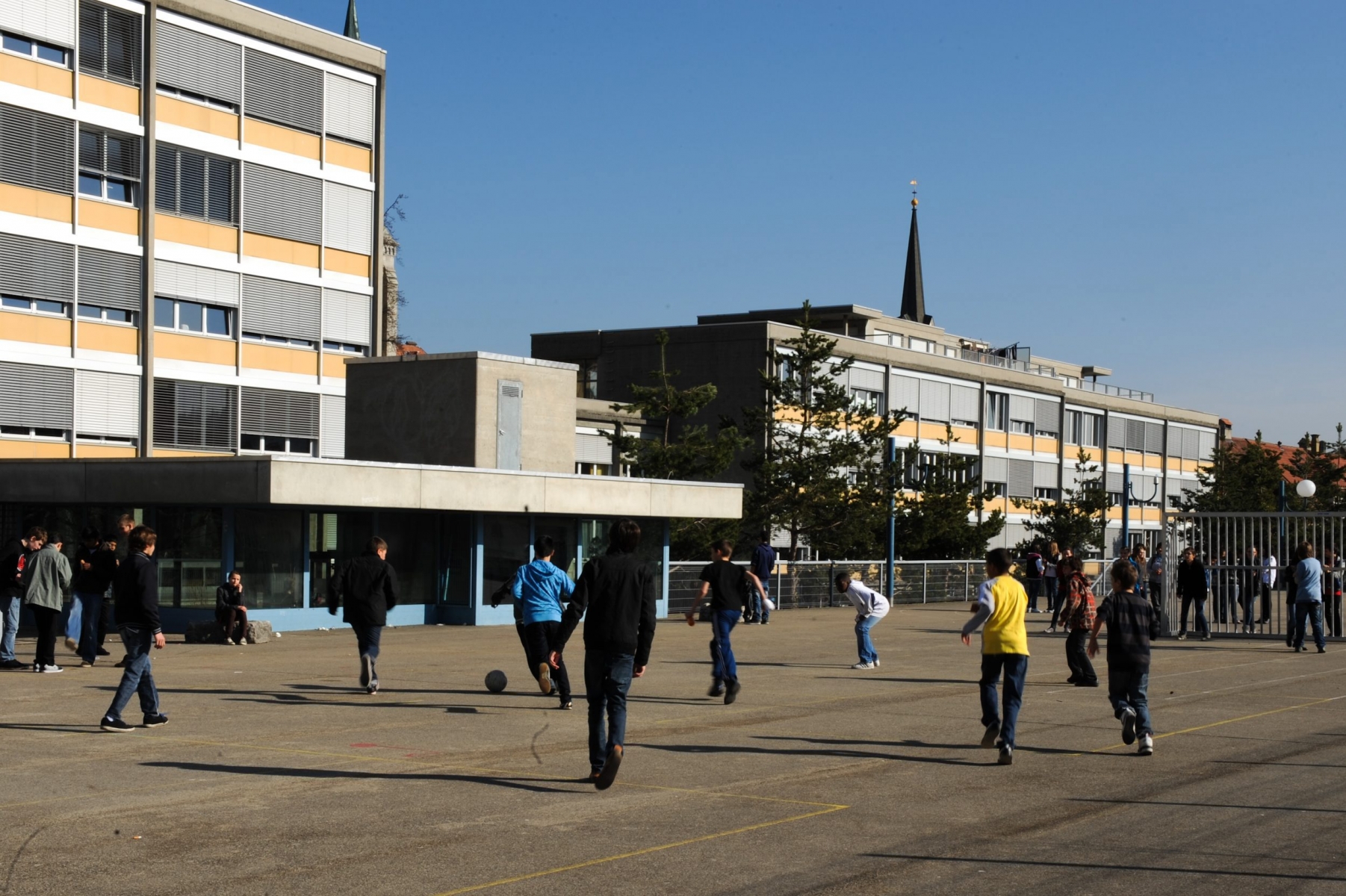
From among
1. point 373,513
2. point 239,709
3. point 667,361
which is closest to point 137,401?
point 373,513

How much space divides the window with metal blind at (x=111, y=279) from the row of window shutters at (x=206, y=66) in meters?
4.32

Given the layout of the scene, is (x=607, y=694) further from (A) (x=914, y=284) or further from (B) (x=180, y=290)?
(A) (x=914, y=284)

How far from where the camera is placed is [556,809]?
32.0 feet

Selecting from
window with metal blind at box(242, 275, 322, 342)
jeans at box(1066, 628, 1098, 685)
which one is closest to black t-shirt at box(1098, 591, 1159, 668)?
jeans at box(1066, 628, 1098, 685)

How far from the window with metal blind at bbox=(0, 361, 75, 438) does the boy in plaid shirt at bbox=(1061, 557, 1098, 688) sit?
2527 cm

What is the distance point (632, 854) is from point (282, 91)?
36530 mm

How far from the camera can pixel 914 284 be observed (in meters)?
127

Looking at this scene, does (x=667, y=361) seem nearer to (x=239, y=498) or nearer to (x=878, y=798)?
(x=239, y=498)

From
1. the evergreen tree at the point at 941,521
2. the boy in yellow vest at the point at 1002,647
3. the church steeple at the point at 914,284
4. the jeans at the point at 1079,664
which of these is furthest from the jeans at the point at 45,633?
the church steeple at the point at 914,284

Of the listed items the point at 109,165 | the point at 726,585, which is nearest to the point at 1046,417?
the point at 109,165

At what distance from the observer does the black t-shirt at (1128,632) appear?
13031mm

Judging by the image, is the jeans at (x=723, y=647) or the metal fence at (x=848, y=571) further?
the metal fence at (x=848, y=571)

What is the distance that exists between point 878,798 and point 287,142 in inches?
1379

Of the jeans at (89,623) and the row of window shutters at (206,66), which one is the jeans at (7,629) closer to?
the jeans at (89,623)
